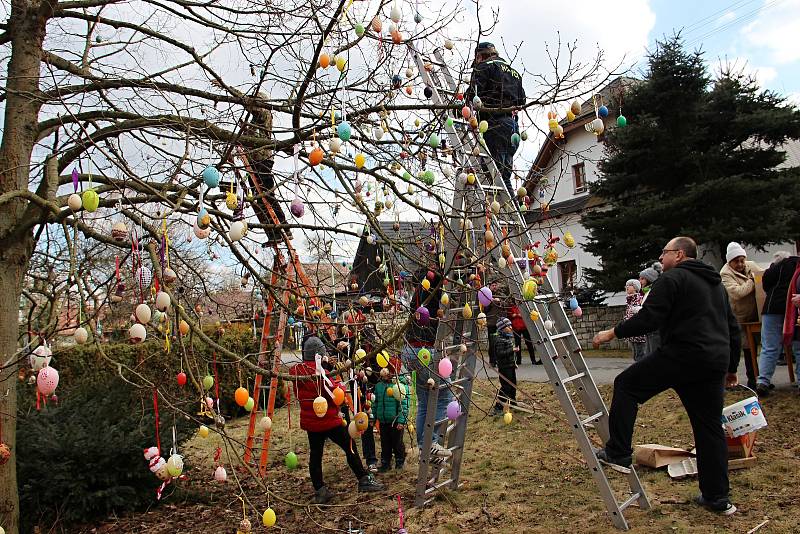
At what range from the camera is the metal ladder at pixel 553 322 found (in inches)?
149

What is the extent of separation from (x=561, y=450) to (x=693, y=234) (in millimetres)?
8525

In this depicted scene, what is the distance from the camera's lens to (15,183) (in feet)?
14.5

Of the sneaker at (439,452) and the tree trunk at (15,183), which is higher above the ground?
the tree trunk at (15,183)

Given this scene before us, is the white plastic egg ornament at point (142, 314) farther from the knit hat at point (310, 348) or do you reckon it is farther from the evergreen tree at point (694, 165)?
the evergreen tree at point (694, 165)

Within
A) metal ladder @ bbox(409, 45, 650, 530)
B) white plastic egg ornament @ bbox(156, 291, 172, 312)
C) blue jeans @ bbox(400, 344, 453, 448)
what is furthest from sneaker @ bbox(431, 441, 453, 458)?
white plastic egg ornament @ bbox(156, 291, 172, 312)

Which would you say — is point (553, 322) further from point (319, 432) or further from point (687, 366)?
point (319, 432)

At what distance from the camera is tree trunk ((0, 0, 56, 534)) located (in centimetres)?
438

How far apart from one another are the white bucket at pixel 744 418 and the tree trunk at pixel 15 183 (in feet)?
17.1

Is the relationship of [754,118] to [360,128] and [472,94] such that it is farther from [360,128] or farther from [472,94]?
[360,128]

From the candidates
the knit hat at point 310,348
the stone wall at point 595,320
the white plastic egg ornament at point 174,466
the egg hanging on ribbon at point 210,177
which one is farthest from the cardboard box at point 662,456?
the stone wall at point 595,320

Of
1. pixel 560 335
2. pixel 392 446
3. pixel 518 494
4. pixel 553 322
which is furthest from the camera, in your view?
pixel 392 446

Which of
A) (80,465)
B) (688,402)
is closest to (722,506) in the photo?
(688,402)

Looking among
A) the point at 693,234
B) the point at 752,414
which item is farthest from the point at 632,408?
the point at 693,234

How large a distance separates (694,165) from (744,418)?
33.7 ft
